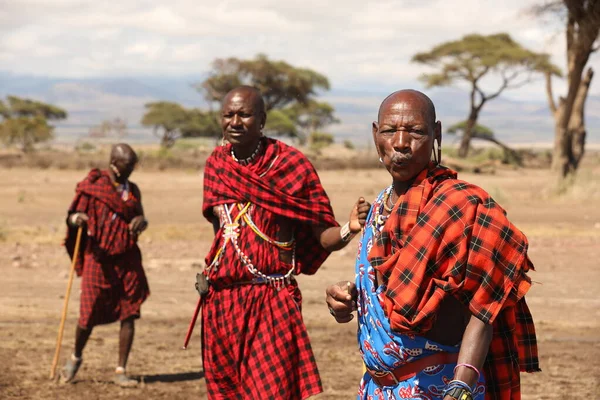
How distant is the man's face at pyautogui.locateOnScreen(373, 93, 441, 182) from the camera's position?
3.06 meters

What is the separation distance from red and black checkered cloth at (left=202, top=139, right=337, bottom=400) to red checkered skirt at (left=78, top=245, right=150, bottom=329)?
194cm

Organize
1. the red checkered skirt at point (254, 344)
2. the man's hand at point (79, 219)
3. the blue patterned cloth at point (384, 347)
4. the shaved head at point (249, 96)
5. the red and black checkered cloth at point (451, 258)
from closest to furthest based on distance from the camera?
the red and black checkered cloth at point (451, 258) → the blue patterned cloth at point (384, 347) → the red checkered skirt at point (254, 344) → the shaved head at point (249, 96) → the man's hand at point (79, 219)

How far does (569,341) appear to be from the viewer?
803cm

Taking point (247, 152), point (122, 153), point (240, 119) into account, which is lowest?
point (122, 153)

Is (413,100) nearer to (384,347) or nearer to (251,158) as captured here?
(384,347)

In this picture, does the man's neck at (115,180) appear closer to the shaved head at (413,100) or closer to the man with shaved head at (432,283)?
the man with shaved head at (432,283)

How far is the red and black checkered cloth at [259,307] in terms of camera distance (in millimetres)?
4746

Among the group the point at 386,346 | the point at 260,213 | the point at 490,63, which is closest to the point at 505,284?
the point at 386,346

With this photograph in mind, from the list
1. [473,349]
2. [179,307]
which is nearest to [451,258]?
[473,349]

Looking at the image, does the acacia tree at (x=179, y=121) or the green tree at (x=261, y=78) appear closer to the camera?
the green tree at (x=261, y=78)

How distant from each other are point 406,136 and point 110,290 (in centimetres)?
408


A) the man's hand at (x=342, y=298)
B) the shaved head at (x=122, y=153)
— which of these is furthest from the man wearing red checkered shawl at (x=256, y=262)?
the shaved head at (x=122, y=153)

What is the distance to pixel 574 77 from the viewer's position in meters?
19.3

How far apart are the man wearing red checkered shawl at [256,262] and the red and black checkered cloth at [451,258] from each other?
164 centimetres
